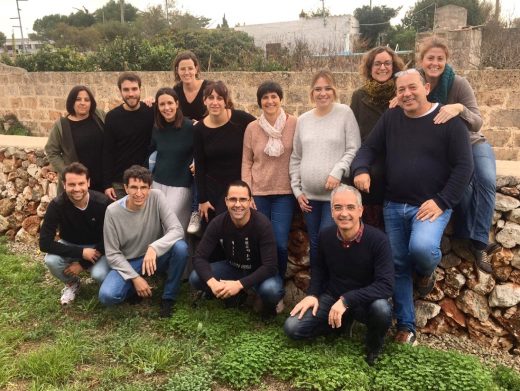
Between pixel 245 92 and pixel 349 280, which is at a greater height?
pixel 245 92

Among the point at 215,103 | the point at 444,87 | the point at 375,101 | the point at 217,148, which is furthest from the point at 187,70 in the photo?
the point at 444,87

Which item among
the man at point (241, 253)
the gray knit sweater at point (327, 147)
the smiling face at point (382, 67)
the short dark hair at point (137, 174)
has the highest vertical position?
the smiling face at point (382, 67)

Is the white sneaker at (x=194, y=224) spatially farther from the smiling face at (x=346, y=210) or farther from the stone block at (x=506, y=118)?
the stone block at (x=506, y=118)

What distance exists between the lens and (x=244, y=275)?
3.98 m

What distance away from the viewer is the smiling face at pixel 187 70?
4.50 meters

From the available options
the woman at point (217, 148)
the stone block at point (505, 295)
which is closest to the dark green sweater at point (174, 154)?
the woman at point (217, 148)

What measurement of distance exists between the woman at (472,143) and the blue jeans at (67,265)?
294cm

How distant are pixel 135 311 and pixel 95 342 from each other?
52 cm

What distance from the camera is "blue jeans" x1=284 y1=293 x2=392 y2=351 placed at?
10.7 ft

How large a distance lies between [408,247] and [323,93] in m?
1.30

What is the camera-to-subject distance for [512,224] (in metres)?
3.80

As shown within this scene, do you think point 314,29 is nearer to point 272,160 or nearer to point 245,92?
point 245,92

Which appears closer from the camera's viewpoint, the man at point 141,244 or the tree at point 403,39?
the man at point 141,244

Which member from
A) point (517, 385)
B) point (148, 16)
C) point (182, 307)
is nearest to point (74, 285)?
point (182, 307)
